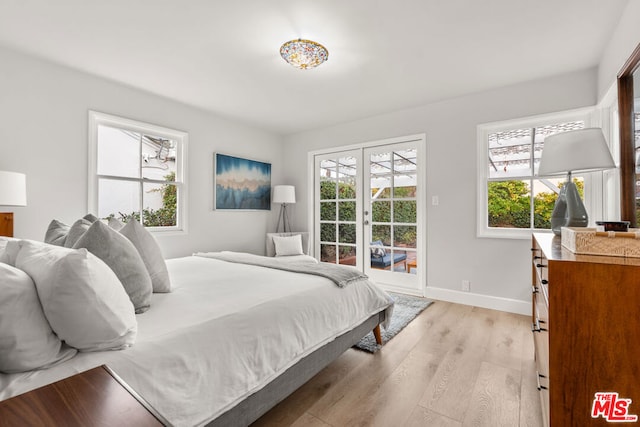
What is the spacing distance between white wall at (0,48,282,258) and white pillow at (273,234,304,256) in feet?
3.35

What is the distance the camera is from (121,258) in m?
1.32

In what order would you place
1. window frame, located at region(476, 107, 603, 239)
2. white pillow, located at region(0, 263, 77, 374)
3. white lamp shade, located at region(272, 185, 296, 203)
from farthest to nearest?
white lamp shade, located at region(272, 185, 296, 203)
window frame, located at region(476, 107, 603, 239)
white pillow, located at region(0, 263, 77, 374)

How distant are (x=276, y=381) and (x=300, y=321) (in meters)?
0.29

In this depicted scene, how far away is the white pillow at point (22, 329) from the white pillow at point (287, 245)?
3384 mm

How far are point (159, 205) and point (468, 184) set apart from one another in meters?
3.59

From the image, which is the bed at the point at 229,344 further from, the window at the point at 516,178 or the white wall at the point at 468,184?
the window at the point at 516,178

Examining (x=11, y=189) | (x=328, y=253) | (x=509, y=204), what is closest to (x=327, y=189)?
(x=328, y=253)

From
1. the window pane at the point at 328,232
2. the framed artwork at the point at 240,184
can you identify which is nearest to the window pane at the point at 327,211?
the window pane at the point at 328,232

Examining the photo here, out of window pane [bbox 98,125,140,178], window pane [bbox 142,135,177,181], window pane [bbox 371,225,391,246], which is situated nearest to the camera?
window pane [bbox 98,125,140,178]

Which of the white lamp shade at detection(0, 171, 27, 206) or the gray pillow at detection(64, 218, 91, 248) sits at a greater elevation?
the white lamp shade at detection(0, 171, 27, 206)

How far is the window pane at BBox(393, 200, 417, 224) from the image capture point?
390 cm

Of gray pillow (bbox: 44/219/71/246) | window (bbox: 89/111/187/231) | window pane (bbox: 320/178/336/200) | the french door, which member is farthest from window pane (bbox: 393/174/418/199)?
Answer: gray pillow (bbox: 44/219/71/246)

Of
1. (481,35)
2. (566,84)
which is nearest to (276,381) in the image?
(481,35)

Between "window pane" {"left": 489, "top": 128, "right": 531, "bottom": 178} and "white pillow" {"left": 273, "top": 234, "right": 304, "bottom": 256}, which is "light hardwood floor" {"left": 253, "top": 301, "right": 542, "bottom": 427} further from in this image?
"white pillow" {"left": 273, "top": 234, "right": 304, "bottom": 256}
